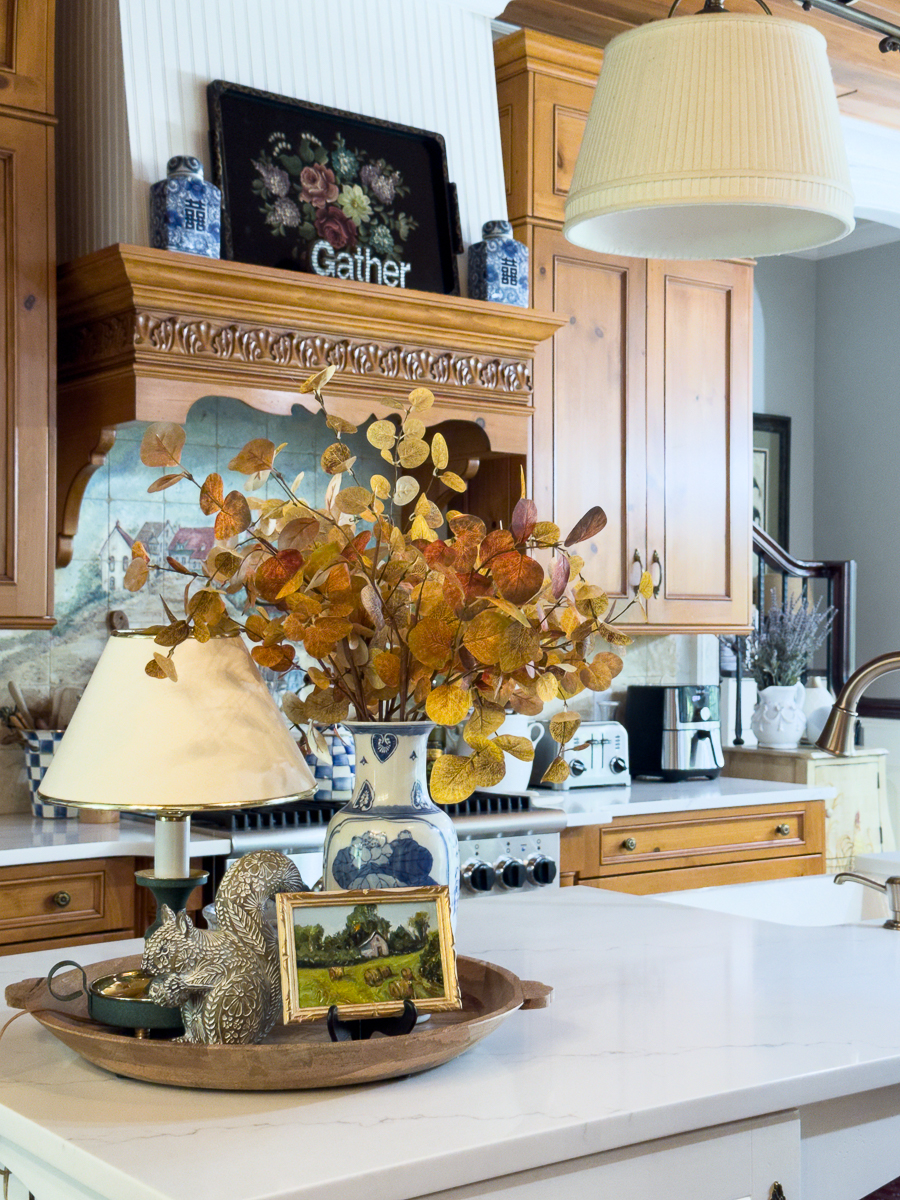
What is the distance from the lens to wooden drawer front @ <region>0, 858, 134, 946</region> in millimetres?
2658

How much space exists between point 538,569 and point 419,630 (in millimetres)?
128

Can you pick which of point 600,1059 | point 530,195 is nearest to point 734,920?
point 600,1059

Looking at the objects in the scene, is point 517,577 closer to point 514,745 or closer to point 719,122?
point 514,745

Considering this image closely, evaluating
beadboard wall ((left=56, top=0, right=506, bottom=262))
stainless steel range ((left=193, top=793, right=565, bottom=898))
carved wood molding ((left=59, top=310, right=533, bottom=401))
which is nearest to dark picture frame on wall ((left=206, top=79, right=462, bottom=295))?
beadboard wall ((left=56, top=0, right=506, bottom=262))

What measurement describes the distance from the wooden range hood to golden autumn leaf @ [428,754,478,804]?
1.78 metres

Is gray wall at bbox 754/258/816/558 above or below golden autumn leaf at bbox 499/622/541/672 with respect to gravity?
above

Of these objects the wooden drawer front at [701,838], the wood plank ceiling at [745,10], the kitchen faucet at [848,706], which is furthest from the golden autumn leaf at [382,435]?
the wood plank ceiling at [745,10]

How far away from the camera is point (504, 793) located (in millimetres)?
3484

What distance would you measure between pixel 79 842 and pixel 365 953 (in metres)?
1.65

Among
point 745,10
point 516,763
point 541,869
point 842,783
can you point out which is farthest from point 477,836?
point 745,10

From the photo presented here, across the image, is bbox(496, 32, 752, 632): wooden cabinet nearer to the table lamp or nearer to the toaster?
the toaster

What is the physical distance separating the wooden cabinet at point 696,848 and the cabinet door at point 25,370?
1.40 m

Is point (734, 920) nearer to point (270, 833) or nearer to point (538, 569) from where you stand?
point (538, 569)

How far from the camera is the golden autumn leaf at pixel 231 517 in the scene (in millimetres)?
1334
